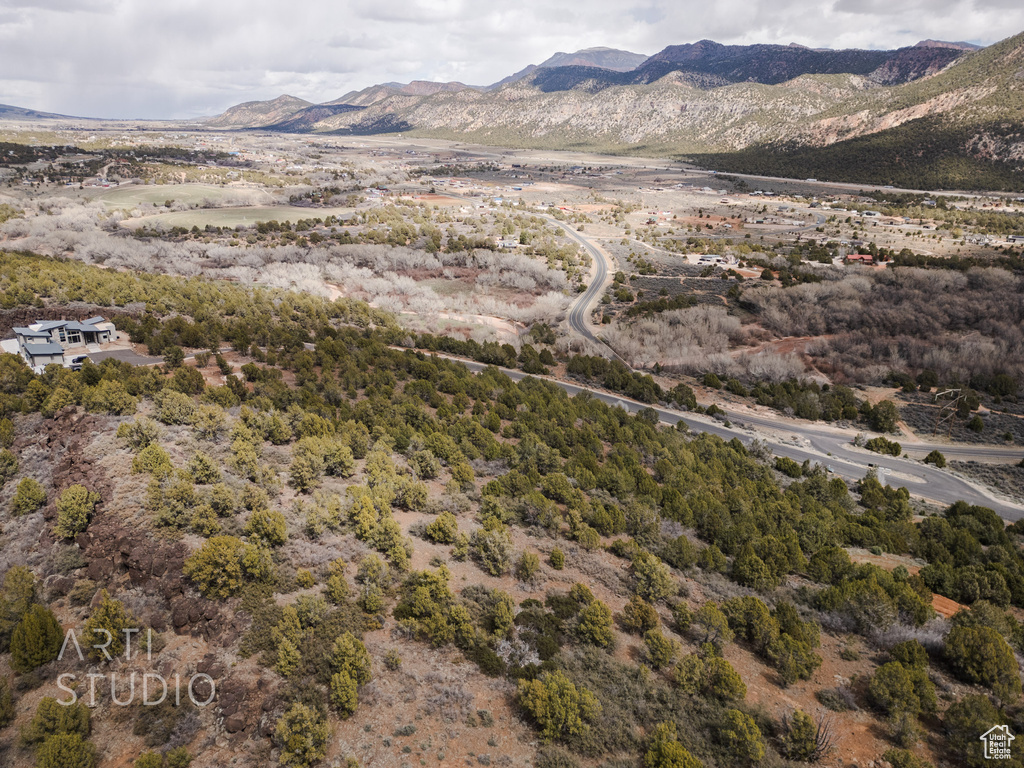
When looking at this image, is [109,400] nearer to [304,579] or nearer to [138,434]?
[138,434]

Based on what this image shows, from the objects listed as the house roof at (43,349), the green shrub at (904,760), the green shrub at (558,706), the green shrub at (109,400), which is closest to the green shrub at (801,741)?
the green shrub at (904,760)

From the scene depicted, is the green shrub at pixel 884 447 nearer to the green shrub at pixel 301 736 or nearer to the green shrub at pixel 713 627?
the green shrub at pixel 713 627

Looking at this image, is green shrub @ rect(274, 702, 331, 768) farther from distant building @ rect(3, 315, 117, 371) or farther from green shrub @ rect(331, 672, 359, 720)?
distant building @ rect(3, 315, 117, 371)

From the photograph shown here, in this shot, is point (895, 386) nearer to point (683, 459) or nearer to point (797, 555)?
point (683, 459)

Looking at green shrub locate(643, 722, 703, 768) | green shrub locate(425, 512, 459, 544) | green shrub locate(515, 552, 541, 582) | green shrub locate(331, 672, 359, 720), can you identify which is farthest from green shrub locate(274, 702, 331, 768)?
green shrub locate(425, 512, 459, 544)

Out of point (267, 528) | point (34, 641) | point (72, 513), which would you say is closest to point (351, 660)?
point (267, 528)

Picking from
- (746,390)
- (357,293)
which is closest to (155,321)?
(357,293)
